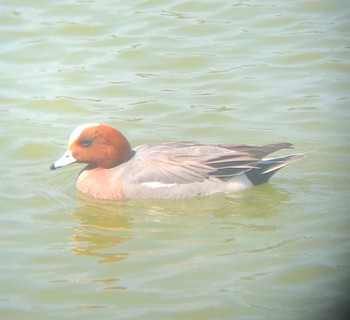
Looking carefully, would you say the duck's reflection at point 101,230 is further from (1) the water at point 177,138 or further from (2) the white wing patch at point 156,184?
(2) the white wing patch at point 156,184

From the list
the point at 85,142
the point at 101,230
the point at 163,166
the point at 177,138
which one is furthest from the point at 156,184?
the point at 177,138

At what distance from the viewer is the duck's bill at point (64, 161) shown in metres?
8.48

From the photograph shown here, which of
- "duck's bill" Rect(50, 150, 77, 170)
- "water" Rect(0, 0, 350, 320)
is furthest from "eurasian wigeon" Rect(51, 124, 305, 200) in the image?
"water" Rect(0, 0, 350, 320)

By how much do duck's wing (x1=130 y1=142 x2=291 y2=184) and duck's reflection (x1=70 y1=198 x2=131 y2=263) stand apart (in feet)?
1.35

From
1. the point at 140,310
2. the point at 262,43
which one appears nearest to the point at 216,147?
the point at 140,310

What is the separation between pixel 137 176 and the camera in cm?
838

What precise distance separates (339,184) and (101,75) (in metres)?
4.01

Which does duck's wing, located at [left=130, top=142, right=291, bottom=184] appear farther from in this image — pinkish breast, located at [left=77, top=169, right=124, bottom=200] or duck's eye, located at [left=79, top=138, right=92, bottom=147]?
duck's eye, located at [left=79, top=138, right=92, bottom=147]

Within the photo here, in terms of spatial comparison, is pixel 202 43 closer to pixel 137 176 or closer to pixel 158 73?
pixel 158 73

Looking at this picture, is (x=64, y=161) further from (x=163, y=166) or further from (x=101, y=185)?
(x=163, y=166)

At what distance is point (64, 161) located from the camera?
28.0 ft

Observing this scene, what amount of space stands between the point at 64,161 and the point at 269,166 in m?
1.74

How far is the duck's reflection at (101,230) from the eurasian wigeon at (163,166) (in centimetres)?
20

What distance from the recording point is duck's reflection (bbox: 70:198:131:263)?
7223mm
